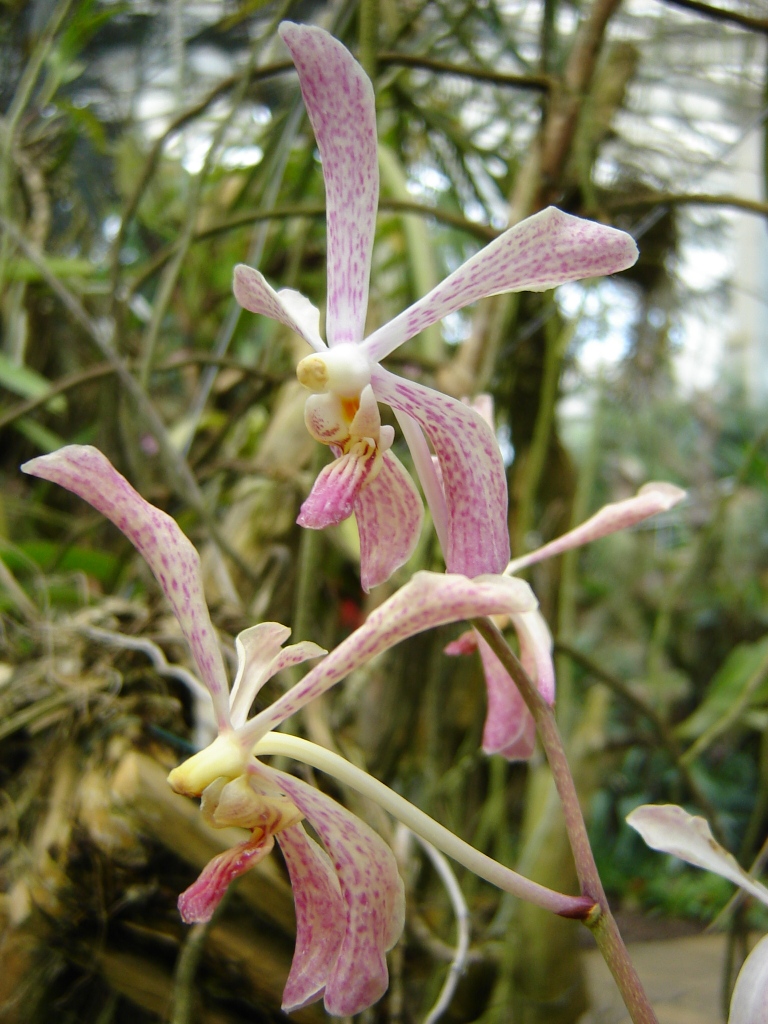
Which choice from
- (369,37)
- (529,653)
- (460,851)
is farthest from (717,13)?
(460,851)

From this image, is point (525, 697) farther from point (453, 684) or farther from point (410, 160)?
point (410, 160)

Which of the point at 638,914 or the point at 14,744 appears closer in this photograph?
the point at 14,744

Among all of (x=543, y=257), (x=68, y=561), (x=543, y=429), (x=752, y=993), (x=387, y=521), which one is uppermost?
(x=543, y=257)

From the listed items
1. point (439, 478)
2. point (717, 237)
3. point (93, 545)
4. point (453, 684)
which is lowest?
point (93, 545)

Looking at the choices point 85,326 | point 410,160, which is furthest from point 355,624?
point 410,160

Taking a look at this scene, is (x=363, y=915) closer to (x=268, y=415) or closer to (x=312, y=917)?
(x=312, y=917)

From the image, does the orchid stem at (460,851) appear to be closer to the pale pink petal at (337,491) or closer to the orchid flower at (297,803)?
the orchid flower at (297,803)

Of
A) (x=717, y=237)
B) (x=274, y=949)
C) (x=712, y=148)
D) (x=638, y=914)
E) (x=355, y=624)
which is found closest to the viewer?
(x=274, y=949)
